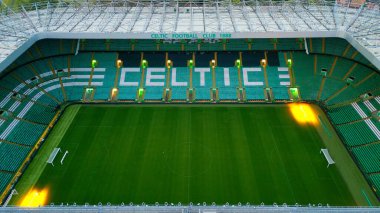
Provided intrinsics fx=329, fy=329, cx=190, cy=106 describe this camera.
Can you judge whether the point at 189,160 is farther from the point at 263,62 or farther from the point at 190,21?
the point at 263,62

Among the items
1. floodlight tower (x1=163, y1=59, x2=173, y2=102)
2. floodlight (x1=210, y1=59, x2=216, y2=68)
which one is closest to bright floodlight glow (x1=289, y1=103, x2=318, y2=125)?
floodlight (x1=210, y1=59, x2=216, y2=68)

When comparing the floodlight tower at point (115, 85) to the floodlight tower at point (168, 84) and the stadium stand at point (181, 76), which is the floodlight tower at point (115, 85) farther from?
the floodlight tower at point (168, 84)

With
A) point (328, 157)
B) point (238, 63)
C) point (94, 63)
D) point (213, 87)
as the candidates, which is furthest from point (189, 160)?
point (94, 63)

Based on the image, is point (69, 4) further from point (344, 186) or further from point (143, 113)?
point (344, 186)

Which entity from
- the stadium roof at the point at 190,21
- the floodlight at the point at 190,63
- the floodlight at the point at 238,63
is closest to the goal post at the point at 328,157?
the stadium roof at the point at 190,21

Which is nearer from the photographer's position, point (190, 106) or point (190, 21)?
point (190, 21)

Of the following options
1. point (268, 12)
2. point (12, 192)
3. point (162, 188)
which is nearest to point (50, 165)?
point (12, 192)

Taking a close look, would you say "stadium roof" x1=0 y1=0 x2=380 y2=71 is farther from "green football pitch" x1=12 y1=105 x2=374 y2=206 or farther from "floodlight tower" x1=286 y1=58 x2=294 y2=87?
"green football pitch" x1=12 y1=105 x2=374 y2=206
